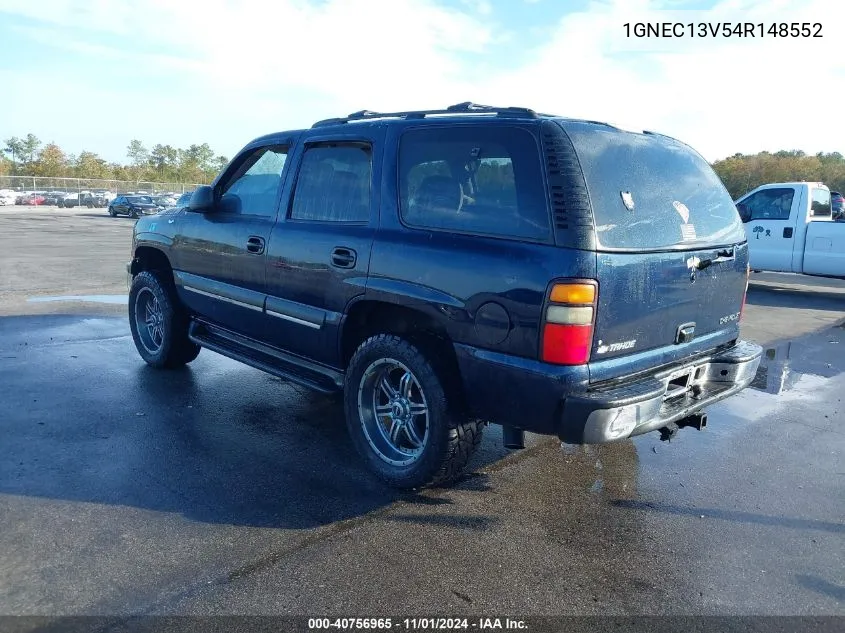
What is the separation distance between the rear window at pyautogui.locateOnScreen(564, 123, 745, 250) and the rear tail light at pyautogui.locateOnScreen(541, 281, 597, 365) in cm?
26

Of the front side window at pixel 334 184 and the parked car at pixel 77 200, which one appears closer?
the front side window at pixel 334 184

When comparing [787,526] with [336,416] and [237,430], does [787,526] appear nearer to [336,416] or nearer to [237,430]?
[336,416]

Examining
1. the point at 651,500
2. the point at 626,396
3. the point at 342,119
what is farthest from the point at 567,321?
the point at 342,119

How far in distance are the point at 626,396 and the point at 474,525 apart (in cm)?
99

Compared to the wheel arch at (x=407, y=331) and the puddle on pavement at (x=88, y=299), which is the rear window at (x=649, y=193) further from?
the puddle on pavement at (x=88, y=299)

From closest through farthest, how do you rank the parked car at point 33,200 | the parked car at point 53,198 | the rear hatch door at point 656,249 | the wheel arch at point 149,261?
the rear hatch door at point 656,249, the wheel arch at point 149,261, the parked car at point 33,200, the parked car at point 53,198

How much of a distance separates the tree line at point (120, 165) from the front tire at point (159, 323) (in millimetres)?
66547

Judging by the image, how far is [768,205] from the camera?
1234cm

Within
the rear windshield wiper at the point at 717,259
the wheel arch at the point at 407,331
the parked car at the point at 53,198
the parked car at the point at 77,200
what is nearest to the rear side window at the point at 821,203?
the rear windshield wiper at the point at 717,259

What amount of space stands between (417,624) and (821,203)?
488 inches

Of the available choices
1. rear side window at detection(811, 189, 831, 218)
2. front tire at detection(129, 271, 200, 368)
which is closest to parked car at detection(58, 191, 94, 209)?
front tire at detection(129, 271, 200, 368)

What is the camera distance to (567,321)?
303 centimetres

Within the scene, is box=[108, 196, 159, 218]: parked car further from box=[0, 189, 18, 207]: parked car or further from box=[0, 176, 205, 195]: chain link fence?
box=[0, 189, 18, 207]: parked car

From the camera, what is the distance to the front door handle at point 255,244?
4598 mm
